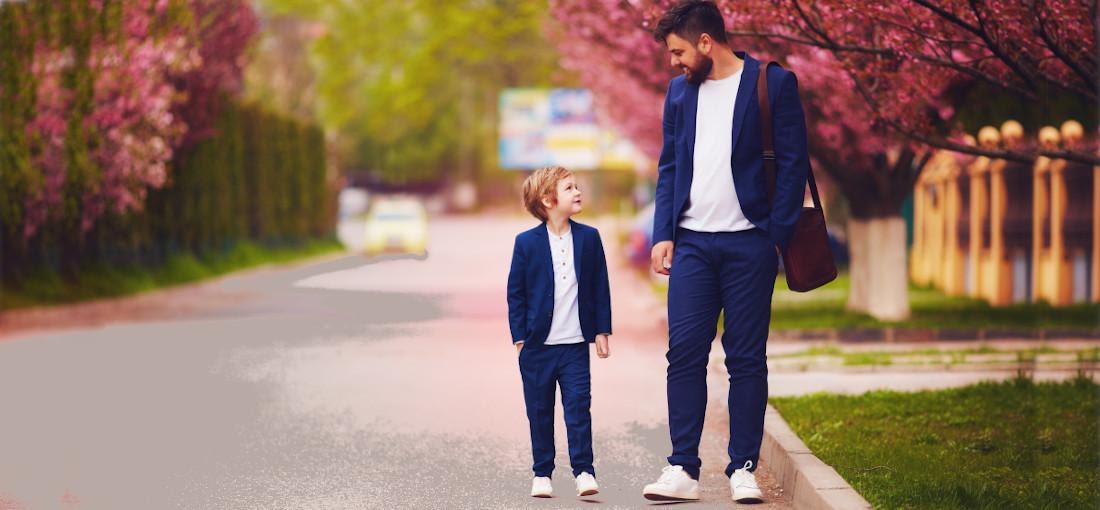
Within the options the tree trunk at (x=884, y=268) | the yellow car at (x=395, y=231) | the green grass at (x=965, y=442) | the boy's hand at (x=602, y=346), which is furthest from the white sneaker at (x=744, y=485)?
the yellow car at (x=395, y=231)

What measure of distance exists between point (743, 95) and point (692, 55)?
0.26 metres

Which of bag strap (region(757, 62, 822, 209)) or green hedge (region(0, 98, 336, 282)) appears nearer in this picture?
bag strap (region(757, 62, 822, 209))

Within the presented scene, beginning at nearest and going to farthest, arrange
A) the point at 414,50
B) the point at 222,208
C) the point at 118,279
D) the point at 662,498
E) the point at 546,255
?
1. the point at 662,498
2. the point at 546,255
3. the point at 118,279
4. the point at 222,208
5. the point at 414,50

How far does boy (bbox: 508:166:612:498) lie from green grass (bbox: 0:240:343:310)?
1299cm

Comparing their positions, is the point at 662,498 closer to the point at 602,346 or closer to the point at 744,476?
the point at 744,476

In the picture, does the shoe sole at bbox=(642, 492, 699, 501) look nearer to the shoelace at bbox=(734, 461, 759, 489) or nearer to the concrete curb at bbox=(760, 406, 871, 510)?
the shoelace at bbox=(734, 461, 759, 489)

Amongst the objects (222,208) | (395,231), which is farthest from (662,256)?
(395,231)

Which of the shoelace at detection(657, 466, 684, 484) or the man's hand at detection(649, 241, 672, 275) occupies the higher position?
the man's hand at detection(649, 241, 672, 275)

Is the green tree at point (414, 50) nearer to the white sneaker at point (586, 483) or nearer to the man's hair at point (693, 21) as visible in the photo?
the white sneaker at point (586, 483)

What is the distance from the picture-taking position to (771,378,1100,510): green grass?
6.65m

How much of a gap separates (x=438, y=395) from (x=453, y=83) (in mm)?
69609

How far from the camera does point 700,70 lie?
6.41 m

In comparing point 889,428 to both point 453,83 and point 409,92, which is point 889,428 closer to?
point 409,92

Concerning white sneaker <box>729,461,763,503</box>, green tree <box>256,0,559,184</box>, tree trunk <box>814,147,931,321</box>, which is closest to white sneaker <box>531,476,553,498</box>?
white sneaker <box>729,461,763,503</box>
